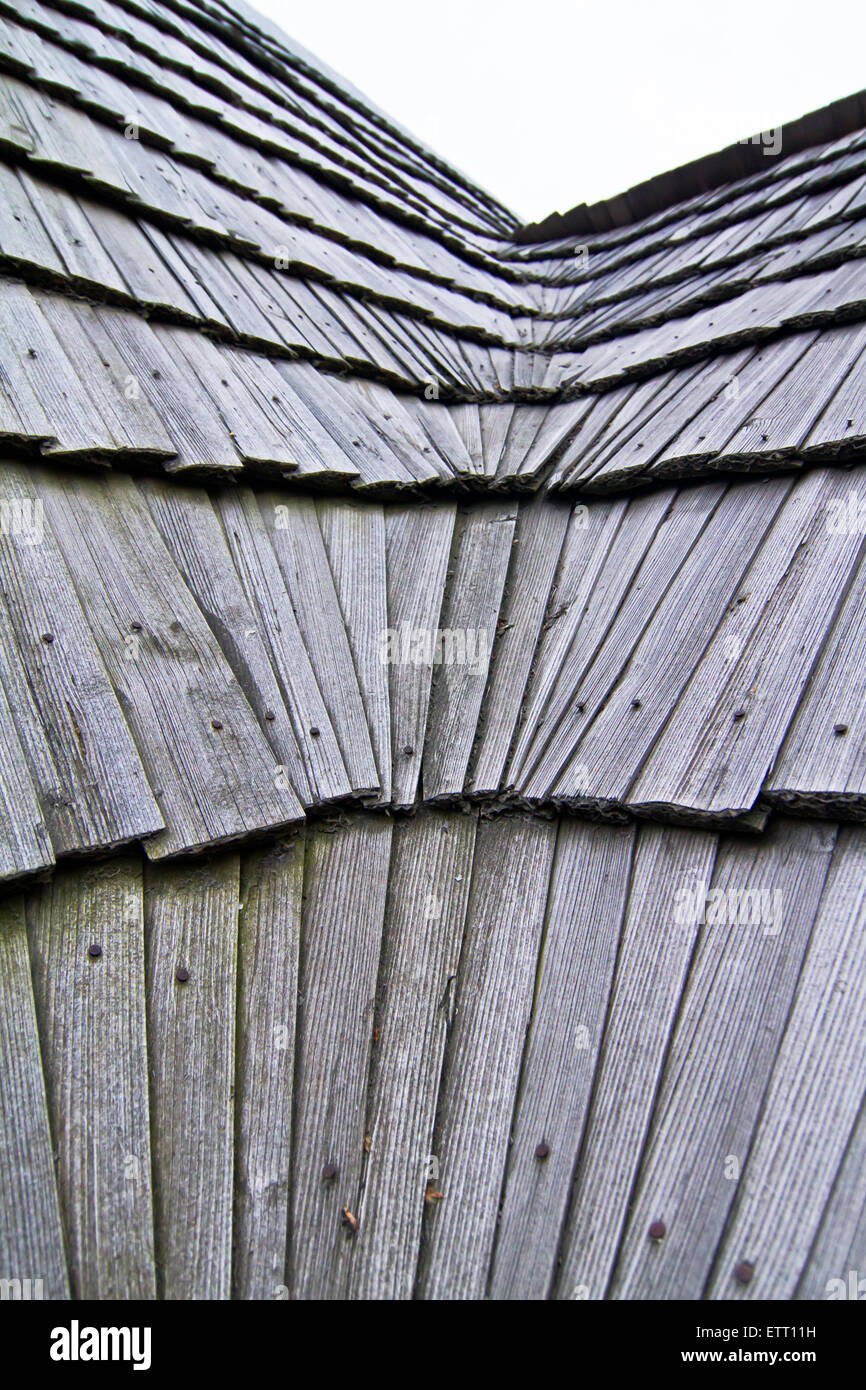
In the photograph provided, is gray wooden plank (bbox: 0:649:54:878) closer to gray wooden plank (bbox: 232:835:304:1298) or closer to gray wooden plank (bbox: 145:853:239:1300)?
gray wooden plank (bbox: 145:853:239:1300)

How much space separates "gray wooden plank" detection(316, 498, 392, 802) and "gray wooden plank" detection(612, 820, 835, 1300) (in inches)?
31.3

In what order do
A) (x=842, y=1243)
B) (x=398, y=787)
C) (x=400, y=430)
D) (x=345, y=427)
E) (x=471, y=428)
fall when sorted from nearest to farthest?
(x=842, y=1243), (x=398, y=787), (x=345, y=427), (x=400, y=430), (x=471, y=428)

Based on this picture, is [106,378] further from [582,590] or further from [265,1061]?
[265,1061]

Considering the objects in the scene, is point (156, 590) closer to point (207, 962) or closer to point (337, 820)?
point (337, 820)

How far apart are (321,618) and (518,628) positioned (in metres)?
0.57

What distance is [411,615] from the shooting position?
2258mm

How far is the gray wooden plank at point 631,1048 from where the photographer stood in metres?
1.25

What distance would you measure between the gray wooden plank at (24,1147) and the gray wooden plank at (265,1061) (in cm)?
28

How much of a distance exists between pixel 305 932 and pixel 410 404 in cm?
218

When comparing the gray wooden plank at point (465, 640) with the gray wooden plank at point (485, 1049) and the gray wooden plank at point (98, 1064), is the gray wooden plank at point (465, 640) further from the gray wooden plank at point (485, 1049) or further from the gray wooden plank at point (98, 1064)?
the gray wooden plank at point (98, 1064)

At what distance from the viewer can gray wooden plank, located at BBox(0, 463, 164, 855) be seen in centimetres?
145

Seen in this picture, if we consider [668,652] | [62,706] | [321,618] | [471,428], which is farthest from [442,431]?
[62,706]

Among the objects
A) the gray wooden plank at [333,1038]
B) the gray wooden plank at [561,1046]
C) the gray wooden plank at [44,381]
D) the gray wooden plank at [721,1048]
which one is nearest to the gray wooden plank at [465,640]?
the gray wooden plank at [333,1038]

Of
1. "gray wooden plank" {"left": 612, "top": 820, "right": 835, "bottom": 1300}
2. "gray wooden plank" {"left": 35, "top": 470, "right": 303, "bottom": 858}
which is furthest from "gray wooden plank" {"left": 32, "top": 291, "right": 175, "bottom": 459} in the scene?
"gray wooden plank" {"left": 612, "top": 820, "right": 835, "bottom": 1300}
